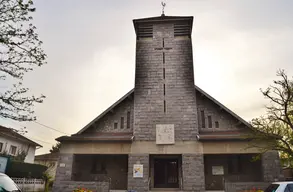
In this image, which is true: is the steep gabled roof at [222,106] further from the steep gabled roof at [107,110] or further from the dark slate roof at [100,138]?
the dark slate roof at [100,138]

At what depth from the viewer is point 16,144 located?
24.5 m

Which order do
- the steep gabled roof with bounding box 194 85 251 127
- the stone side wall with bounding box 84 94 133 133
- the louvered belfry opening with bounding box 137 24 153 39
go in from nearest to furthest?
the steep gabled roof with bounding box 194 85 251 127
the stone side wall with bounding box 84 94 133 133
the louvered belfry opening with bounding box 137 24 153 39

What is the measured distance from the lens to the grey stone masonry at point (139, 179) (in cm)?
1302

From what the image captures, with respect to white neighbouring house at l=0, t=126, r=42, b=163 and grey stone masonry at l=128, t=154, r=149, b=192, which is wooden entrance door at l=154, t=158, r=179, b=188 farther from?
white neighbouring house at l=0, t=126, r=42, b=163

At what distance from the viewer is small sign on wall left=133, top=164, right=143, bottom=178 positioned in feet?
43.5

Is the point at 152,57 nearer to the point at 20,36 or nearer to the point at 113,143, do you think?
the point at 113,143

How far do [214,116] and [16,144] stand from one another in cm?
2009

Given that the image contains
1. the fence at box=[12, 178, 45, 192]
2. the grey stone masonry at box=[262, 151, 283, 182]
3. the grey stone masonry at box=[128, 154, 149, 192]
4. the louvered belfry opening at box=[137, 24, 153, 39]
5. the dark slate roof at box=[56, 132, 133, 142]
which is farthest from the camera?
the louvered belfry opening at box=[137, 24, 153, 39]

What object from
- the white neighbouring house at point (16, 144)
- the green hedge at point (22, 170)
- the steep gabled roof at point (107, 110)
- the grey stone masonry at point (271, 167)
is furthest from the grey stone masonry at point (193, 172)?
the white neighbouring house at point (16, 144)

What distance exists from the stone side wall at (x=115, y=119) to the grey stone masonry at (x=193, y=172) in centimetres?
423

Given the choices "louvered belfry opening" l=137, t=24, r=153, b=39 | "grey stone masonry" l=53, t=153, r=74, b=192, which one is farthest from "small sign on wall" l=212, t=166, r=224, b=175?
"louvered belfry opening" l=137, t=24, r=153, b=39

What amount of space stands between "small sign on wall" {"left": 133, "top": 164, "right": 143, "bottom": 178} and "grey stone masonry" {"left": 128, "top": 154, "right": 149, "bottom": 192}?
0.52ft

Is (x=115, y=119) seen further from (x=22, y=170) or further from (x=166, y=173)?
(x=22, y=170)

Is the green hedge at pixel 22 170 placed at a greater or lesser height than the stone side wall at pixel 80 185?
greater
